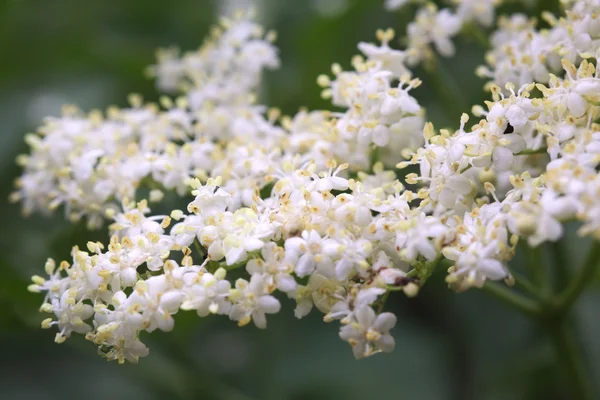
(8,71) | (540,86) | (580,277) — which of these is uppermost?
(8,71)

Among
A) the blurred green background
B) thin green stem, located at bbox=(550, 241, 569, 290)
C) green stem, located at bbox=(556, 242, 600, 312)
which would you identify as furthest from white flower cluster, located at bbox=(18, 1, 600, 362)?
the blurred green background

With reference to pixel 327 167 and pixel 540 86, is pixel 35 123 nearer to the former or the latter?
pixel 327 167

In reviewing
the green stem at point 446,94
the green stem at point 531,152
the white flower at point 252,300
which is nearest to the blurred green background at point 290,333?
the green stem at point 446,94

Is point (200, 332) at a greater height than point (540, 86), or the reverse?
point (200, 332)

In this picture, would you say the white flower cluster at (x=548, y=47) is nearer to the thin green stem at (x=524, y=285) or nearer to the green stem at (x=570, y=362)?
the thin green stem at (x=524, y=285)

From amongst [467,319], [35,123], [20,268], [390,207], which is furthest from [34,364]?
[390,207]

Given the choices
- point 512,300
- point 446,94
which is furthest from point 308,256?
point 446,94

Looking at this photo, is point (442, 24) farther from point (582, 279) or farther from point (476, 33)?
point (582, 279)
